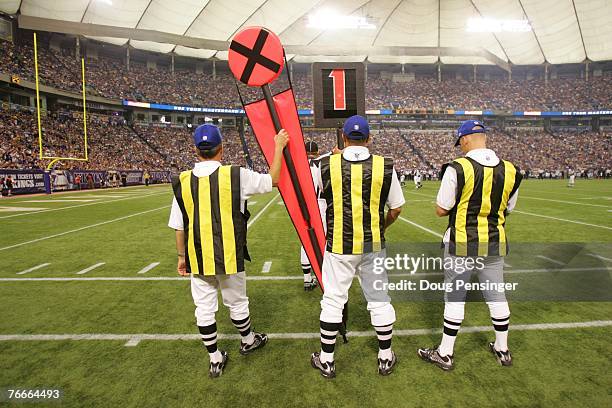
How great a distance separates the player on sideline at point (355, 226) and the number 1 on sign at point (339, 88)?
469mm

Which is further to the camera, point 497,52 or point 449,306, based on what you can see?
point 497,52

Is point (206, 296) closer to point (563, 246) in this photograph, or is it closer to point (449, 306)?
point (449, 306)

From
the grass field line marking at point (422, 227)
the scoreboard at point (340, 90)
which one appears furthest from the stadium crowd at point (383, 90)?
the scoreboard at point (340, 90)

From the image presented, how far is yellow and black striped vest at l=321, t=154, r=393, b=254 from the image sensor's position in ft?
8.39

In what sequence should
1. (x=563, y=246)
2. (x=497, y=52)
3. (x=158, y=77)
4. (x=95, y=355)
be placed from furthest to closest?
(x=497, y=52) < (x=158, y=77) < (x=563, y=246) < (x=95, y=355)

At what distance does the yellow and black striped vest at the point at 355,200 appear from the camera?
2.56m

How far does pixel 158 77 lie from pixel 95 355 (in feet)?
164

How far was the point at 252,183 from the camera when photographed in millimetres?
2646

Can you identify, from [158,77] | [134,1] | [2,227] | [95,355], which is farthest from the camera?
[158,77]

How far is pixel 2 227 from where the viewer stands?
31.1ft

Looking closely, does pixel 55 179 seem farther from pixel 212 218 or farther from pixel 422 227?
pixel 212 218

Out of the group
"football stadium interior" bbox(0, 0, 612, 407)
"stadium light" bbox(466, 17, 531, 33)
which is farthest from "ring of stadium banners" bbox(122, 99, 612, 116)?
"stadium light" bbox(466, 17, 531, 33)

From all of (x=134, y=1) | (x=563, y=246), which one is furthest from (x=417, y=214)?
(x=134, y=1)

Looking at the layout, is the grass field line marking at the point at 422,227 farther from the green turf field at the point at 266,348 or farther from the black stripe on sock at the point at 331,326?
the black stripe on sock at the point at 331,326
